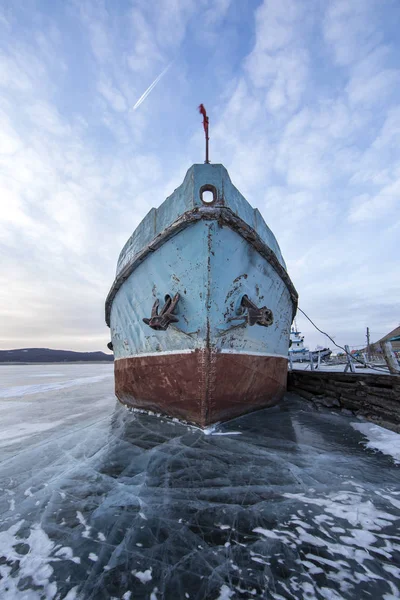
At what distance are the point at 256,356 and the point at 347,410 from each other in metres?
2.46

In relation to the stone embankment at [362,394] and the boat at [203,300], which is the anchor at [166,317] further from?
the stone embankment at [362,394]

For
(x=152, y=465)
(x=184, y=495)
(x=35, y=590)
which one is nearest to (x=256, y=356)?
(x=152, y=465)

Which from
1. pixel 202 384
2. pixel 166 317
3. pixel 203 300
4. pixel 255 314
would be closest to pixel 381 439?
pixel 255 314

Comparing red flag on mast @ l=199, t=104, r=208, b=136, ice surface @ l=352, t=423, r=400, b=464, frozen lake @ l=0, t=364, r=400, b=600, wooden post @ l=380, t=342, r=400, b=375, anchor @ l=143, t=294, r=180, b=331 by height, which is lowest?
frozen lake @ l=0, t=364, r=400, b=600

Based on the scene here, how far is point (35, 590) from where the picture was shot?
3.80 feet

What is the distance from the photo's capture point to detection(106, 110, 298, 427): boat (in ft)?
11.8

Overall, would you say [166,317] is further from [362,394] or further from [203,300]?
[362,394]

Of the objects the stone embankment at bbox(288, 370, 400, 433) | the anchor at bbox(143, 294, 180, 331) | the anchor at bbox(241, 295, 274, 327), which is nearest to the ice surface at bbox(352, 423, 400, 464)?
the stone embankment at bbox(288, 370, 400, 433)

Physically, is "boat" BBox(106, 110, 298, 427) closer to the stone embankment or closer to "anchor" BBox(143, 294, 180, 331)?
"anchor" BBox(143, 294, 180, 331)

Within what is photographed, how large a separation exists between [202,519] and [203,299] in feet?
7.80

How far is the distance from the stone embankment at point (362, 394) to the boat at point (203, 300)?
1.91 m

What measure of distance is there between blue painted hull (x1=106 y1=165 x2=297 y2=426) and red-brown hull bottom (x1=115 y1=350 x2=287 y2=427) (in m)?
0.01

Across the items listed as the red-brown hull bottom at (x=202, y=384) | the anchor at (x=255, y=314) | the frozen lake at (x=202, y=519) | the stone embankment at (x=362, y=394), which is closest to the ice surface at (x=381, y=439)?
the frozen lake at (x=202, y=519)

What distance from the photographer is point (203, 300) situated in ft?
11.7
